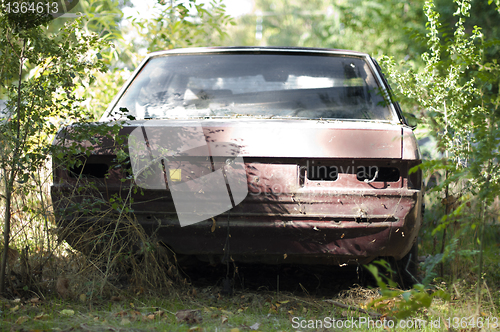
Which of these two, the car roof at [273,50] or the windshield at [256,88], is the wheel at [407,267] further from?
the car roof at [273,50]

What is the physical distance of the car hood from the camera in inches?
92.6

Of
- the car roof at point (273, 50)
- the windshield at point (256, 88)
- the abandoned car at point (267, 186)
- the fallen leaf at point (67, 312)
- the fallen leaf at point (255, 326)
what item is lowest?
the fallen leaf at point (255, 326)

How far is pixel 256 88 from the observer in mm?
Answer: 3131

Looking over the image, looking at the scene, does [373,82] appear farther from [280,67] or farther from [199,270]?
[199,270]

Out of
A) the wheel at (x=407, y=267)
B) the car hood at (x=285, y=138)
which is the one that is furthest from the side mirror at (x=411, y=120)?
the wheel at (x=407, y=267)

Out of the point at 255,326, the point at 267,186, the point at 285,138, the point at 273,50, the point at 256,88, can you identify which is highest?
the point at 273,50

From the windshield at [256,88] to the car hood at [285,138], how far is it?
46 centimetres

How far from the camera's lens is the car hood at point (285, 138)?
7.72 feet

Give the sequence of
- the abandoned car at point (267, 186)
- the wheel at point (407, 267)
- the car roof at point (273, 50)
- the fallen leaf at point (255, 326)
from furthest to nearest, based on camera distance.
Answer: the car roof at point (273, 50) < the wheel at point (407, 267) < the abandoned car at point (267, 186) < the fallen leaf at point (255, 326)

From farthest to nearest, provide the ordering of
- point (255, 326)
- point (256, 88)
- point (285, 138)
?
point (256, 88), point (285, 138), point (255, 326)

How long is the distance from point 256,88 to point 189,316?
168 centimetres

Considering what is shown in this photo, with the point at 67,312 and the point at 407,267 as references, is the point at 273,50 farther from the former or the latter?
the point at 67,312

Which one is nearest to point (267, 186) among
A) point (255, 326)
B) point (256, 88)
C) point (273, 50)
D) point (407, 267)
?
point (255, 326)

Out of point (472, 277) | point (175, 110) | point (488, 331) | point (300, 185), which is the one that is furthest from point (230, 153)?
point (472, 277)
